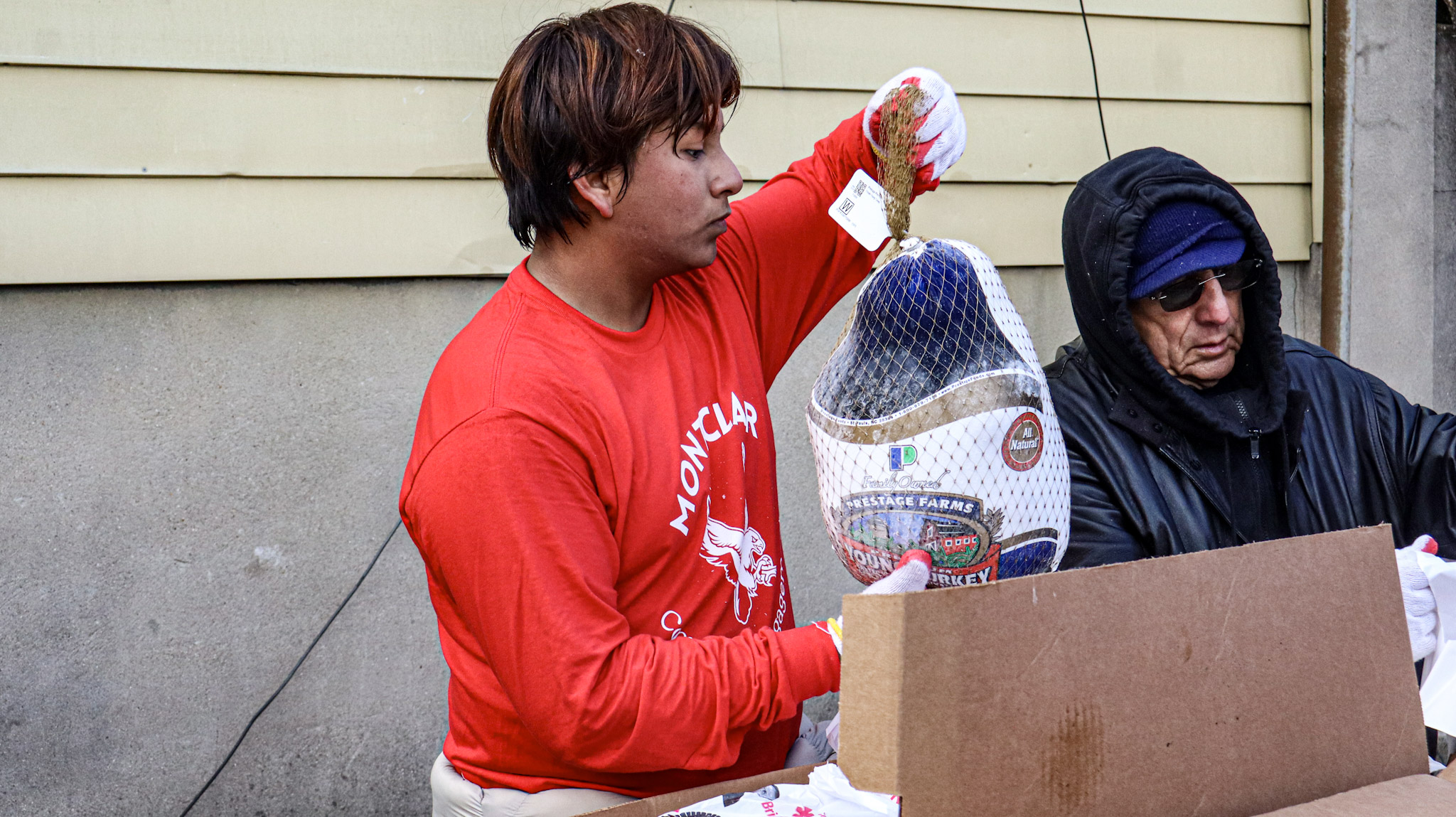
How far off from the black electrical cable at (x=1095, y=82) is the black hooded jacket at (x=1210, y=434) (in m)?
1.73

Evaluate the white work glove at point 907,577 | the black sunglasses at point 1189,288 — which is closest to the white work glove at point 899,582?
the white work glove at point 907,577

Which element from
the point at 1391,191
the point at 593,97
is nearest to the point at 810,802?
the point at 593,97

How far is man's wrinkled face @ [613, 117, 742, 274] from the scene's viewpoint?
1535 mm

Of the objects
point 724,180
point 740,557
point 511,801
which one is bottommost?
point 511,801

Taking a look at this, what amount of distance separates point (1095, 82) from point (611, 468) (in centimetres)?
282

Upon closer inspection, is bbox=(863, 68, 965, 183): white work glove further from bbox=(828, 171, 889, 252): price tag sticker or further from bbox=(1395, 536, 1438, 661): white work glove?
bbox=(1395, 536, 1438, 661): white work glove

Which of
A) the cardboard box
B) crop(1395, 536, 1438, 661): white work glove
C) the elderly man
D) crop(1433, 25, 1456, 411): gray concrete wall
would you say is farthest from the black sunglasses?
crop(1433, 25, 1456, 411): gray concrete wall

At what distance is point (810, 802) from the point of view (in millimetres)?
1111

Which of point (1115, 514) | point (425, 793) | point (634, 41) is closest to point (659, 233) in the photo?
point (634, 41)

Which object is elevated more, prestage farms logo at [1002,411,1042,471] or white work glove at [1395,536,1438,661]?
prestage farms logo at [1002,411,1042,471]

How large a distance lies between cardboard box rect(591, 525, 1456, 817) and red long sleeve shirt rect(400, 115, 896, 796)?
0.17 meters

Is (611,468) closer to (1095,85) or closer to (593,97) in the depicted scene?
(593,97)

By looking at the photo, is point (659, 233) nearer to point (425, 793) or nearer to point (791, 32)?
point (791, 32)

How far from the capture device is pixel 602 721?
51.1 inches
